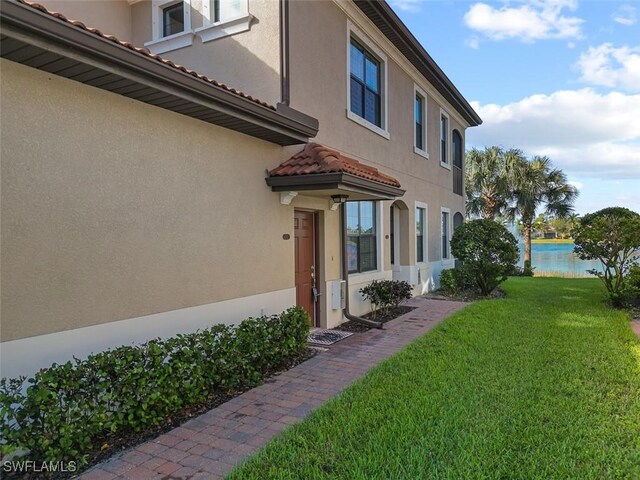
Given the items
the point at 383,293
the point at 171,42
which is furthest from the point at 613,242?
the point at 171,42

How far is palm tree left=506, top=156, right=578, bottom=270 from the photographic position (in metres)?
24.7

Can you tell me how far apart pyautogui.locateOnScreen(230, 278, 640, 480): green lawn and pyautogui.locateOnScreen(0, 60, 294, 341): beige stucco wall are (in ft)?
7.61

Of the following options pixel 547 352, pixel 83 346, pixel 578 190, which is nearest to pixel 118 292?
pixel 83 346

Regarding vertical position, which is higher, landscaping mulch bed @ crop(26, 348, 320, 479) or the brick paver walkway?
landscaping mulch bed @ crop(26, 348, 320, 479)

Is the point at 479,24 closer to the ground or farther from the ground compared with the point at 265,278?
farther from the ground

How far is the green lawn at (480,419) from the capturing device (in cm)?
339

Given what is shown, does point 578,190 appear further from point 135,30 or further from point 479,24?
point 135,30

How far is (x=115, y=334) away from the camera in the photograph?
4.55m

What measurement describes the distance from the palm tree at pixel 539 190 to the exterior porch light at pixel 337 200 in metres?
19.6

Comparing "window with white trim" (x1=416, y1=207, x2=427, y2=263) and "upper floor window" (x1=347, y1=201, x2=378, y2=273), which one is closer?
"upper floor window" (x1=347, y1=201, x2=378, y2=273)

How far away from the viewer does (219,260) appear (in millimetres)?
5988

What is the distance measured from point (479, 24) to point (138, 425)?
13.6 meters

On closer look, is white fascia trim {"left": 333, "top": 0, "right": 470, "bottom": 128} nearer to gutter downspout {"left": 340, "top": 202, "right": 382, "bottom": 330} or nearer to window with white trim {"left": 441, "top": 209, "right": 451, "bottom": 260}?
gutter downspout {"left": 340, "top": 202, "right": 382, "bottom": 330}

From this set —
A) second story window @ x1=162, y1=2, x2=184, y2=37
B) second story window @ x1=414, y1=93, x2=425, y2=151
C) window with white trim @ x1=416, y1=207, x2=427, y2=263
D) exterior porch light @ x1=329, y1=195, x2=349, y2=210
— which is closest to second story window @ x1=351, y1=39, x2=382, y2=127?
exterior porch light @ x1=329, y1=195, x2=349, y2=210
